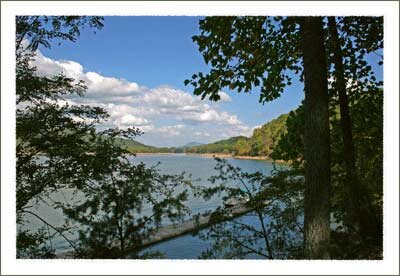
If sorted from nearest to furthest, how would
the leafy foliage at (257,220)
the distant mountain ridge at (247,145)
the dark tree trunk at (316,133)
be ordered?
the dark tree trunk at (316,133) < the leafy foliage at (257,220) < the distant mountain ridge at (247,145)

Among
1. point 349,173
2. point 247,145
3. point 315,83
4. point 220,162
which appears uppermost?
point 315,83

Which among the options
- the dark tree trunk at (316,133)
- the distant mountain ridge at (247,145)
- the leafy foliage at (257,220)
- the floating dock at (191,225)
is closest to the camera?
the dark tree trunk at (316,133)

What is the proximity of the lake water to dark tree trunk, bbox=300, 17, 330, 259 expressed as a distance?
710 mm

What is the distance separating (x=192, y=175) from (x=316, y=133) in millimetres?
1066

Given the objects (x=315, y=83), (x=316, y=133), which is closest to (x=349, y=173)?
(x=316, y=133)

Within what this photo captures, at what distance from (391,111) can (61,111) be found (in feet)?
7.57

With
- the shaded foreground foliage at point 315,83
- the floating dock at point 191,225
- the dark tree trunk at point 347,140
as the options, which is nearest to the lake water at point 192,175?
the floating dock at point 191,225

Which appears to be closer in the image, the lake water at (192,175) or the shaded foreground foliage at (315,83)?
the shaded foreground foliage at (315,83)

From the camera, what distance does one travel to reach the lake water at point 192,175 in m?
3.35

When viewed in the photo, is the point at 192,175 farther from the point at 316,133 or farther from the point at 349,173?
the point at 349,173

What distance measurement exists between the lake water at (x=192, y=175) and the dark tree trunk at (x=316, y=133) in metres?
0.71

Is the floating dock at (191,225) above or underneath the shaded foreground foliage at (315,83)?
underneath

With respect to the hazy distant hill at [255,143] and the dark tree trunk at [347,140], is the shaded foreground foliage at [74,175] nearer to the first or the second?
the hazy distant hill at [255,143]

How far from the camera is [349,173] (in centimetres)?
363
